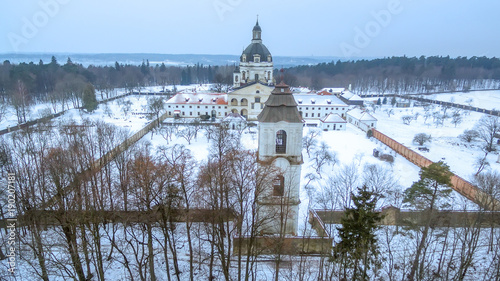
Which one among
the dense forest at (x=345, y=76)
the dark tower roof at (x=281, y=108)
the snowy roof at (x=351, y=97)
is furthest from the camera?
the dense forest at (x=345, y=76)

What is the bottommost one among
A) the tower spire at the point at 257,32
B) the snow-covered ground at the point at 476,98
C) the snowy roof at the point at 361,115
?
the snowy roof at the point at 361,115

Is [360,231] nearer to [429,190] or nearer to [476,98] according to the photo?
A: [429,190]

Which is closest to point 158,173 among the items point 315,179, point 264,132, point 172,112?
point 264,132

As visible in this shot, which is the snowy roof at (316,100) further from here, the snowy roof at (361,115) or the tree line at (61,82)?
the tree line at (61,82)

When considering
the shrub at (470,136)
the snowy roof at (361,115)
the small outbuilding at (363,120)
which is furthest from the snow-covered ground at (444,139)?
the snowy roof at (361,115)

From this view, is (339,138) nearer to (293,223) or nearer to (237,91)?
(237,91)

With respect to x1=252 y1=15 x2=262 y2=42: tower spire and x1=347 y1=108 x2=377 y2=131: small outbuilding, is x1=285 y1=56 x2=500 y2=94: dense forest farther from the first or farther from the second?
x1=347 y1=108 x2=377 y2=131: small outbuilding

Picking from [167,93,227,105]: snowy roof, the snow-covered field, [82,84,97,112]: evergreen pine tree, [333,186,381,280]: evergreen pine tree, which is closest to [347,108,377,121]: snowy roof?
the snow-covered field

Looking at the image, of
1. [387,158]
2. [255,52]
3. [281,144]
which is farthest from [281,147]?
[255,52]
